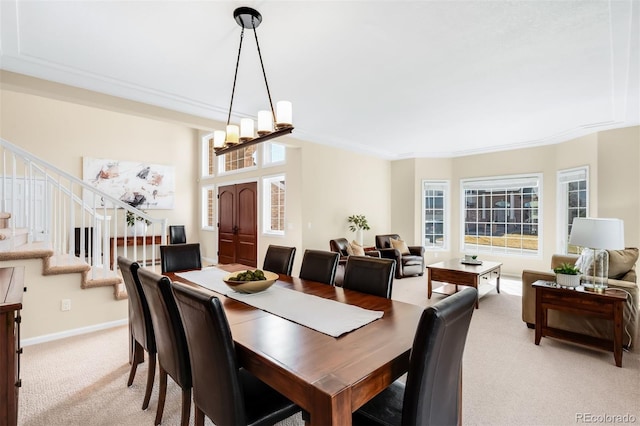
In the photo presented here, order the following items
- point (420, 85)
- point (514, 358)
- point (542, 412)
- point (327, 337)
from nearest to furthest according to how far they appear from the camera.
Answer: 1. point (327, 337)
2. point (542, 412)
3. point (514, 358)
4. point (420, 85)

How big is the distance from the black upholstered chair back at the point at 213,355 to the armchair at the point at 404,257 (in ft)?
14.8

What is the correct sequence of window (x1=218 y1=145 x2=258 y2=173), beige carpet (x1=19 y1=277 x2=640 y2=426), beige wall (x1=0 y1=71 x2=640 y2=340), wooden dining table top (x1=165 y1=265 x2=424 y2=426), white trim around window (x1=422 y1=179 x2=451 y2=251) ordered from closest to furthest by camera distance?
wooden dining table top (x1=165 y1=265 x2=424 y2=426) < beige carpet (x1=19 y1=277 x2=640 y2=426) < beige wall (x1=0 y1=71 x2=640 y2=340) < window (x1=218 y1=145 x2=258 y2=173) < white trim around window (x1=422 y1=179 x2=451 y2=251)

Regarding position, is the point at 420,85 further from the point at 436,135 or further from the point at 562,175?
the point at 562,175

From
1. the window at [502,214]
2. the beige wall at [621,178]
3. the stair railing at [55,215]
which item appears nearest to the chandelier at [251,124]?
the stair railing at [55,215]

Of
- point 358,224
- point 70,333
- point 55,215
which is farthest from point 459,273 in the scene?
point 55,215

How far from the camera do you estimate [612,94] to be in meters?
3.55

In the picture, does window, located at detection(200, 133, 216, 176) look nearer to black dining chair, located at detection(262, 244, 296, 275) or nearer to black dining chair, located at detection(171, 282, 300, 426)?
black dining chair, located at detection(262, 244, 296, 275)

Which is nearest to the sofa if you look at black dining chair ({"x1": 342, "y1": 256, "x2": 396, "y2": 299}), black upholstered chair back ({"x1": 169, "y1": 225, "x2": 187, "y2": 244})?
black dining chair ({"x1": 342, "y1": 256, "x2": 396, "y2": 299})

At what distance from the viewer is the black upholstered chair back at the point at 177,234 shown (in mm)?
7023

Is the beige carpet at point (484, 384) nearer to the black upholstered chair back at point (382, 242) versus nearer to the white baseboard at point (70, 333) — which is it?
the white baseboard at point (70, 333)

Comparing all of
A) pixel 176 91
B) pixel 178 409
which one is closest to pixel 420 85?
pixel 176 91

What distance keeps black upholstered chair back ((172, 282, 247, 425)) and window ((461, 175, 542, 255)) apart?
660 centimetres

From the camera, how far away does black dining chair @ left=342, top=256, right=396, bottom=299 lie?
2.25 m

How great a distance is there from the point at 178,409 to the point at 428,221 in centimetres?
630
